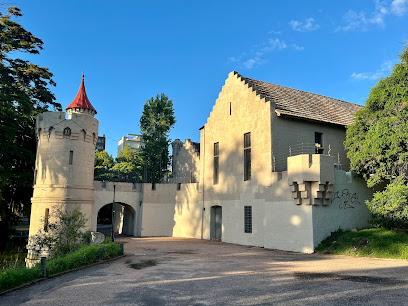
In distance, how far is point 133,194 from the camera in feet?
107

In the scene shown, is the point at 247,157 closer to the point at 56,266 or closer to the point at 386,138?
the point at 386,138

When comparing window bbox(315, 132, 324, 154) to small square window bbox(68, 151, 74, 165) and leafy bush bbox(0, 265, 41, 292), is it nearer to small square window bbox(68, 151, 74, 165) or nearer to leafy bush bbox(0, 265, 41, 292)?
small square window bbox(68, 151, 74, 165)

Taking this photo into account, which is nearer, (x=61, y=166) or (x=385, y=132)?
(x=385, y=132)

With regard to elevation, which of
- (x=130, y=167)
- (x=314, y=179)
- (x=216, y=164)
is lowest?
(x=314, y=179)

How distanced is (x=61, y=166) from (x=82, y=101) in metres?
10.3

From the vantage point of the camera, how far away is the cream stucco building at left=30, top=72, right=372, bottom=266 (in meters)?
19.3

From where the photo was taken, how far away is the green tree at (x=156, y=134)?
40.5 metres

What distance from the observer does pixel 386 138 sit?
17.8 m

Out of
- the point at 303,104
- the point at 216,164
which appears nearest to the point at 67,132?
the point at 216,164

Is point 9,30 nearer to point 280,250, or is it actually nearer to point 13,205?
point 13,205

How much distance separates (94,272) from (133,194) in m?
20.3

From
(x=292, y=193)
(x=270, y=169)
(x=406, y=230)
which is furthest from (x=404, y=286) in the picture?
(x=270, y=169)

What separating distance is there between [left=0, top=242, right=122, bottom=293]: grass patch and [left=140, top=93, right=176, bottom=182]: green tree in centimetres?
2407

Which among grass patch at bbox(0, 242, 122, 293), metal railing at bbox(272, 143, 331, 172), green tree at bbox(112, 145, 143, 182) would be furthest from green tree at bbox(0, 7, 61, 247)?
metal railing at bbox(272, 143, 331, 172)
